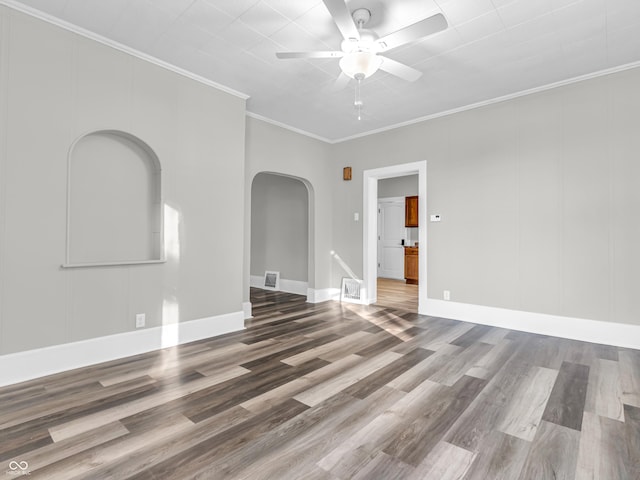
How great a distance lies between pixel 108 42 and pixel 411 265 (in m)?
7.23

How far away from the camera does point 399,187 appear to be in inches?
352

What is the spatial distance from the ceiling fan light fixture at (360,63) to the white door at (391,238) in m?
6.62

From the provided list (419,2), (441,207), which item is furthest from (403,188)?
(419,2)

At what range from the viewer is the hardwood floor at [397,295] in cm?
549

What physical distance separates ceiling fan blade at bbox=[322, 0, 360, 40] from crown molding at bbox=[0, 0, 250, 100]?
2014 mm

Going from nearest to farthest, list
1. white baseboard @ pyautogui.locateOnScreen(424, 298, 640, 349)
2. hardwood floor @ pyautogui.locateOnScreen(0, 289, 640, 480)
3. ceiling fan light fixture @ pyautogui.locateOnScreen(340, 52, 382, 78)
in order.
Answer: hardwood floor @ pyautogui.locateOnScreen(0, 289, 640, 480) < ceiling fan light fixture @ pyautogui.locateOnScreen(340, 52, 382, 78) < white baseboard @ pyautogui.locateOnScreen(424, 298, 640, 349)

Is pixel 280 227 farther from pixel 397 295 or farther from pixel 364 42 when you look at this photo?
pixel 364 42

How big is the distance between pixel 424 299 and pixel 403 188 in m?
4.70

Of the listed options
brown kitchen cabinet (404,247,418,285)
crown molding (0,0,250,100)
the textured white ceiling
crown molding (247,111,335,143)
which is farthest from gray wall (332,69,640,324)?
brown kitchen cabinet (404,247,418,285)

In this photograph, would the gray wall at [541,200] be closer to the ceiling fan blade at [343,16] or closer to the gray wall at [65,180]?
the ceiling fan blade at [343,16]

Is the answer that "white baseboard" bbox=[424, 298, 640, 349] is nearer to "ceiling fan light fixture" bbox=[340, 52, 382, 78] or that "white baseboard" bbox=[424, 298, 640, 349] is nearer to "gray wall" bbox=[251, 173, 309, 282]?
"gray wall" bbox=[251, 173, 309, 282]

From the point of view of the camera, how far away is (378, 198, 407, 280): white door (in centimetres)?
898

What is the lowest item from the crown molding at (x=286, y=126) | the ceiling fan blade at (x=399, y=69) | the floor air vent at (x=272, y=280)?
the floor air vent at (x=272, y=280)

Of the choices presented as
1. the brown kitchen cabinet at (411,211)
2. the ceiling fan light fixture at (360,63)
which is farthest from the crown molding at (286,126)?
the brown kitchen cabinet at (411,211)
